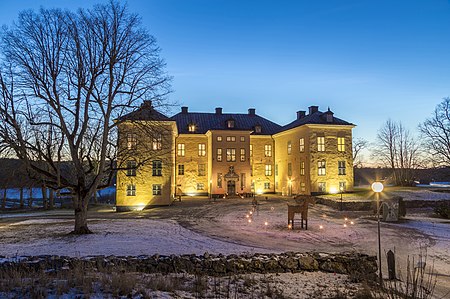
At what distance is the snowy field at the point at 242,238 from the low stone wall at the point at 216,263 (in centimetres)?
180

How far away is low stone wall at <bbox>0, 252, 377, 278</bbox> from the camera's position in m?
9.19

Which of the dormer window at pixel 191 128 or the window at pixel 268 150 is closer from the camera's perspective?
the dormer window at pixel 191 128

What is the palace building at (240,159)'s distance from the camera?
31.0 meters

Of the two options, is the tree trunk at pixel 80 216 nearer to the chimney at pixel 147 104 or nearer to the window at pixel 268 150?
the chimney at pixel 147 104

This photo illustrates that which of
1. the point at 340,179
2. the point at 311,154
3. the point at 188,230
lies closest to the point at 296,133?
the point at 311,154

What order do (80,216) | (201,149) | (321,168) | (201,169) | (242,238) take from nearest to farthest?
(242,238)
(80,216)
(321,168)
(201,169)
(201,149)

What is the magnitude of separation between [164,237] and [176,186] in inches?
991

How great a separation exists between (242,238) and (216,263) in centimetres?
551

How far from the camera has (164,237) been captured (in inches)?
592

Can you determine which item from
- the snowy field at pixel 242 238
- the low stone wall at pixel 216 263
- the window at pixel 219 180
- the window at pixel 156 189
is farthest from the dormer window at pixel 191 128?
the low stone wall at pixel 216 263

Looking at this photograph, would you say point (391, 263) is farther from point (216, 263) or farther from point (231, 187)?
point (231, 187)

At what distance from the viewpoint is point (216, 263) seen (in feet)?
31.7

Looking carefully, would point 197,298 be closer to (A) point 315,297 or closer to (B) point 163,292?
(B) point 163,292

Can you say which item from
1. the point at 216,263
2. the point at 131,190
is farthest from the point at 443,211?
the point at 131,190
